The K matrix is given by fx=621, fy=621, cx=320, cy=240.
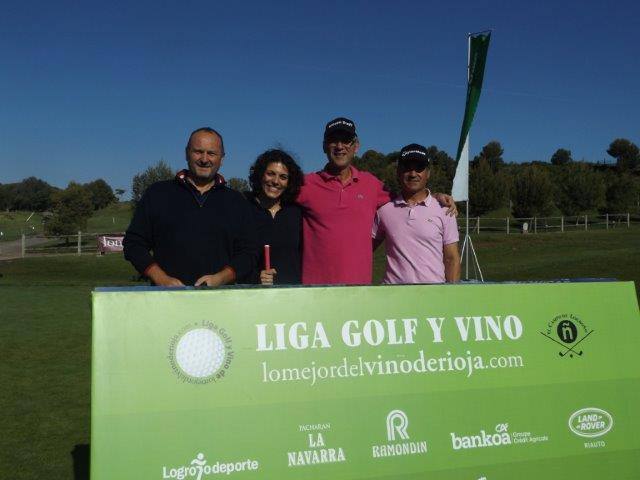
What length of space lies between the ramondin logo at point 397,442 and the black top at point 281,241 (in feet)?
5.11

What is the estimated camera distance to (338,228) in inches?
170

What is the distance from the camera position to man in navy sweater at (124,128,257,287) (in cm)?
377

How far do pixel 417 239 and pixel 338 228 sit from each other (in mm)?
550

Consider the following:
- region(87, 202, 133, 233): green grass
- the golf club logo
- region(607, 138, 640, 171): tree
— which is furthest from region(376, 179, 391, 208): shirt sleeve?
region(607, 138, 640, 171): tree

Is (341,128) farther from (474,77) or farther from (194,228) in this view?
(474,77)

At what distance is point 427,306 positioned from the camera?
3.19 m

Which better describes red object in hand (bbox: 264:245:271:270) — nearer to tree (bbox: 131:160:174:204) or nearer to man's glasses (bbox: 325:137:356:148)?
man's glasses (bbox: 325:137:356:148)

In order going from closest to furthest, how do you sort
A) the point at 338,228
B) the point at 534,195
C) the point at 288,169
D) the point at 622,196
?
the point at 338,228, the point at 288,169, the point at 534,195, the point at 622,196

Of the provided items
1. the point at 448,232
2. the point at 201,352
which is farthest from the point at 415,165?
the point at 201,352

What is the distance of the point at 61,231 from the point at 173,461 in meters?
41.9

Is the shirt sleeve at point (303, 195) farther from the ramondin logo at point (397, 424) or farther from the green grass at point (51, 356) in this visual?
the green grass at point (51, 356)

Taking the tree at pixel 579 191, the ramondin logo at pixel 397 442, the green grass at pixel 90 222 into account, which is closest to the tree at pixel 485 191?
the tree at pixel 579 191

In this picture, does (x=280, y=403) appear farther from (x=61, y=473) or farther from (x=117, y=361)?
(x=61, y=473)

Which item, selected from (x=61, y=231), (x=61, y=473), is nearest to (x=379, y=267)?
(x=61, y=473)
